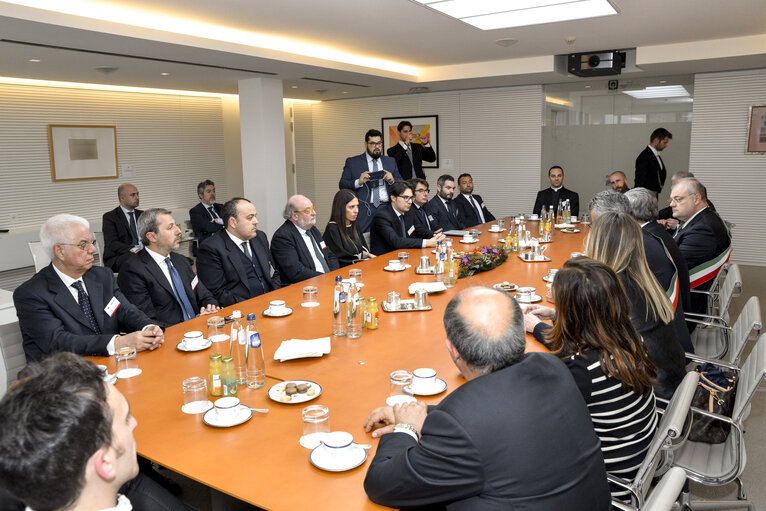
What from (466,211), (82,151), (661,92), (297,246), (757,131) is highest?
(661,92)

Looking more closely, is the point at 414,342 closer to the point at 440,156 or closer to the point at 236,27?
the point at 236,27

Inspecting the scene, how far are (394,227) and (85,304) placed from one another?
3413 millimetres

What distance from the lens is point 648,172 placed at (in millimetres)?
8461

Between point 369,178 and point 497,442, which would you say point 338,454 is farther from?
point 369,178

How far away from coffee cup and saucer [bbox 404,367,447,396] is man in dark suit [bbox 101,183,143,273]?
5334mm

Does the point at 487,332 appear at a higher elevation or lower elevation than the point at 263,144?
lower

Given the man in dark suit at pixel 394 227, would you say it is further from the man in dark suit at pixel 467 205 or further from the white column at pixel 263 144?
the white column at pixel 263 144

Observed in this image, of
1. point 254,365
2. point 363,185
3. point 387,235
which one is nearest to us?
point 254,365

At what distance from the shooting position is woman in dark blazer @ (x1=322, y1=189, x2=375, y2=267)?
208 inches

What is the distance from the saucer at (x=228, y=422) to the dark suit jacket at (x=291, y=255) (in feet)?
8.42

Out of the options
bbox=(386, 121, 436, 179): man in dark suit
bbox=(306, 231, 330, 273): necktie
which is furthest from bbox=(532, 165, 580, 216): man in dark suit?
bbox=(306, 231, 330, 273): necktie

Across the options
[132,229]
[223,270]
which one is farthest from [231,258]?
[132,229]

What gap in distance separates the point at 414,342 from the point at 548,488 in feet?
4.53

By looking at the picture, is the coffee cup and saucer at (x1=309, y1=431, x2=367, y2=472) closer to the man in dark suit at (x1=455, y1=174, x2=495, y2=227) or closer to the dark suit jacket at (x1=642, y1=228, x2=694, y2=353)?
the dark suit jacket at (x1=642, y1=228, x2=694, y2=353)
